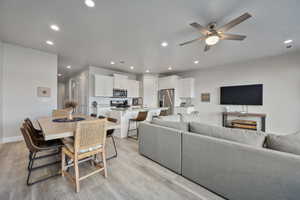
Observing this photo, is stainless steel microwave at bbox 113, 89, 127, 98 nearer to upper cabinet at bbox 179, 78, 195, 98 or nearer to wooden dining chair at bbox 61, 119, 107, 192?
upper cabinet at bbox 179, 78, 195, 98

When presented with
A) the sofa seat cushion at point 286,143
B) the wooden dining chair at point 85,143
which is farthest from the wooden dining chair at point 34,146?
the sofa seat cushion at point 286,143

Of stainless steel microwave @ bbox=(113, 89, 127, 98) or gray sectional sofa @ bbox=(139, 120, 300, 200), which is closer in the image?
gray sectional sofa @ bbox=(139, 120, 300, 200)

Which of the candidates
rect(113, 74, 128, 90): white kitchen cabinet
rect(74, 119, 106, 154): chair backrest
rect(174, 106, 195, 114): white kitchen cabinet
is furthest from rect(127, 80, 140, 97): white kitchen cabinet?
rect(74, 119, 106, 154): chair backrest

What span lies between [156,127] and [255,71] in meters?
4.57

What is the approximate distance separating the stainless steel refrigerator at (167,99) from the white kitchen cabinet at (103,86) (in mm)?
2731

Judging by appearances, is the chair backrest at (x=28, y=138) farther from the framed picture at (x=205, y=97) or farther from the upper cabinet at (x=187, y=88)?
the framed picture at (x=205, y=97)

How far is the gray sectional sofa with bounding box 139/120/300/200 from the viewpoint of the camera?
1.07m

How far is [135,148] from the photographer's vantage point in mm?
2900

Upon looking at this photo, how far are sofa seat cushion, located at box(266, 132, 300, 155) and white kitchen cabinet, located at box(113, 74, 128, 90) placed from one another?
17.6 feet

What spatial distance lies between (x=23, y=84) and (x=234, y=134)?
507 centimetres

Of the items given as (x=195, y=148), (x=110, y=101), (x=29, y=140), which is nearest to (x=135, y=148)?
(x=195, y=148)

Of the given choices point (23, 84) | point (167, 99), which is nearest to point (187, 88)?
point (167, 99)

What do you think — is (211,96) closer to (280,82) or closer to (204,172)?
(280,82)

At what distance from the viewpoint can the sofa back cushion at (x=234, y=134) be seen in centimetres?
132
